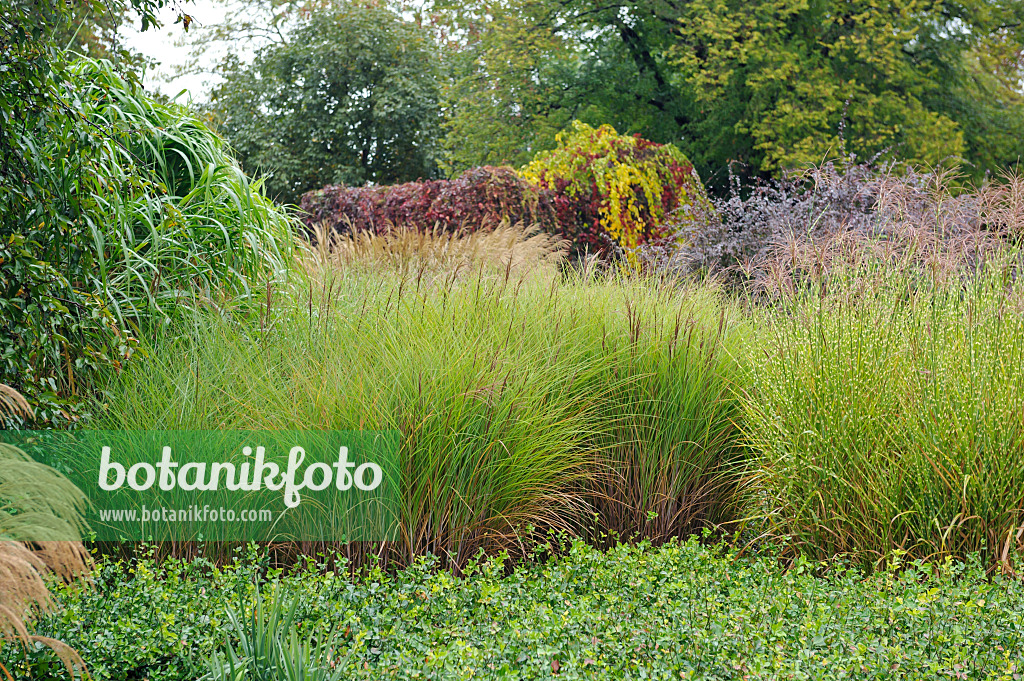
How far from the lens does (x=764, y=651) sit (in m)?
2.47

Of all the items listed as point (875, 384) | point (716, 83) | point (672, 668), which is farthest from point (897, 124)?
point (672, 668)

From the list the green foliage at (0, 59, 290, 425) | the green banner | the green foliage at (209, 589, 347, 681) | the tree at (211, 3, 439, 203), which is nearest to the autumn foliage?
the green foliage at (0, 59, 290, 425)

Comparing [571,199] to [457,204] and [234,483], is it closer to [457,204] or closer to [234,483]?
[457,204]

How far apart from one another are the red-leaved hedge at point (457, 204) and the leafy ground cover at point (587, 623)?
599 centimetres

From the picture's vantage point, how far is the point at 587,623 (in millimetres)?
2711

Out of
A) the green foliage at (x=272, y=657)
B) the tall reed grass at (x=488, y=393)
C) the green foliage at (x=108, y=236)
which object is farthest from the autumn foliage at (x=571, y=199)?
the green foliage at (x=272, y=657)

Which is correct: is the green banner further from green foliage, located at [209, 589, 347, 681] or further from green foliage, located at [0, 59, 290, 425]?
green foliage, located at [209, 589, 347, 681]

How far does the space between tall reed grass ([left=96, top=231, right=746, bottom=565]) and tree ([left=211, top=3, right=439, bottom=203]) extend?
12681mm

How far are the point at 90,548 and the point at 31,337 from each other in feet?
3.12

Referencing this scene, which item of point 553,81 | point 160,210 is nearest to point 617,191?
point 553,81

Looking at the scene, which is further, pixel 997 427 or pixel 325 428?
pixel 325 428

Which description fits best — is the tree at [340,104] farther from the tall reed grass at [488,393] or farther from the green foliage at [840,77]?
the tall reed grass at [488,393]

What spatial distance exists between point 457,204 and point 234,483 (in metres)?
6.19

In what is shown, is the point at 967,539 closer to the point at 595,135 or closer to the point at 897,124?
the point at 595,135
